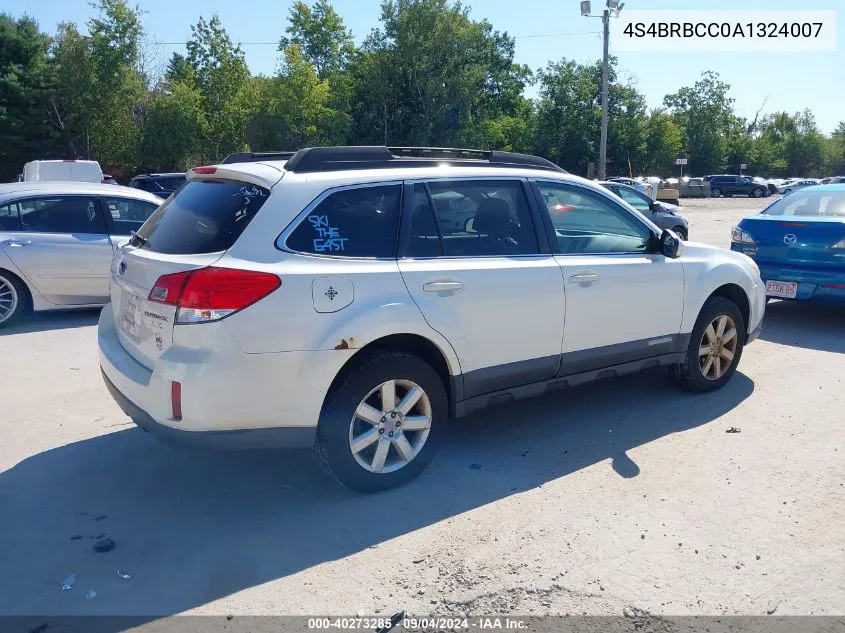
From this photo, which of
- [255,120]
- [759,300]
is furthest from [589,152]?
[759,300]

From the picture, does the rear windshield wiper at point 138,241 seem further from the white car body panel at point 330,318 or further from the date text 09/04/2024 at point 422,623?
the date text 09/04/2024 at point 422,623

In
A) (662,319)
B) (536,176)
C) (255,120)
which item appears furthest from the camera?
(255,120)

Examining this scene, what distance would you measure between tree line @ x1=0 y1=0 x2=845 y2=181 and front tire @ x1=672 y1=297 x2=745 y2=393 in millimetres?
32488

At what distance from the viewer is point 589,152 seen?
51.3 metres

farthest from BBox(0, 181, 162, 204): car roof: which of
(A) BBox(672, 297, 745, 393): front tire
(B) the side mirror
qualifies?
(A) BBox(672, 297, 745, 393): front tire

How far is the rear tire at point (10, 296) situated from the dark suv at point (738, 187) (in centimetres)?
5337

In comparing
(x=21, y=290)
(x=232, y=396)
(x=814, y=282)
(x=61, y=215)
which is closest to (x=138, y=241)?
(x=232, y=396)

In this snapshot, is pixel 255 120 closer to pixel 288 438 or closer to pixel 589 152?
pixel 589 152

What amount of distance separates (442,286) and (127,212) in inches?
236

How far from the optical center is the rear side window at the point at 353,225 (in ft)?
12.3

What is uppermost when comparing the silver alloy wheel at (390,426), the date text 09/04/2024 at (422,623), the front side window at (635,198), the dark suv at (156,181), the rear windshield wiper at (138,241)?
the dark suv at (156,181)

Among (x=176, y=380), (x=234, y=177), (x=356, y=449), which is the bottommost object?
(x=356, y=449)

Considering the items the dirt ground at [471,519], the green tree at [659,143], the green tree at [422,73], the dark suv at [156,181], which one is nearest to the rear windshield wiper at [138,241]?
the dirt ground at [471,519]

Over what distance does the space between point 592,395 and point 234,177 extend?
3.29 meters
